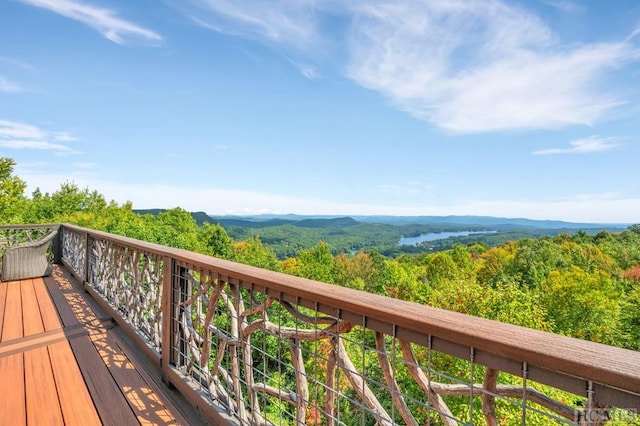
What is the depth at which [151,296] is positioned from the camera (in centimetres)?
292

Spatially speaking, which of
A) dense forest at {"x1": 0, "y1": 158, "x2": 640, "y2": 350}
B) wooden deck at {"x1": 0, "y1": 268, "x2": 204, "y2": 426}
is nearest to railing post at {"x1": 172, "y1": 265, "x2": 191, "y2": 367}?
wooden deck at {"x1": 0, "y1": 268, "x2": 204, "y2": 426}

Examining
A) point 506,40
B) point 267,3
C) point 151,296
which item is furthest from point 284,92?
point 151,296

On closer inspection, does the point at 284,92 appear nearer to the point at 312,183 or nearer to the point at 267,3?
the point at 267,3

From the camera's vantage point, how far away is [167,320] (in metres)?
2.42

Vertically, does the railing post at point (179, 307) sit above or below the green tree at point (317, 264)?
above

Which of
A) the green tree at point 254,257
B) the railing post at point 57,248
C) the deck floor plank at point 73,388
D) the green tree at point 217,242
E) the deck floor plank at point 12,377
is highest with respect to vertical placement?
the railing post at point 57,248

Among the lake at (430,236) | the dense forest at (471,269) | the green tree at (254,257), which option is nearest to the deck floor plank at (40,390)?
the dense forest at (471,269)

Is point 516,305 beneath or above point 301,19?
beneath

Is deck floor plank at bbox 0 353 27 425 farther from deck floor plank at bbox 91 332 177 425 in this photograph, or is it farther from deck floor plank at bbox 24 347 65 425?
deck floor plank at bbox 91 332 177 425

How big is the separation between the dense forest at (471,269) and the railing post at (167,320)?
13067 millimetres

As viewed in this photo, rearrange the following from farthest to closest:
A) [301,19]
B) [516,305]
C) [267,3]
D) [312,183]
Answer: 1. [312,183]
2. [516,305]
3. [301,19]
4. [267,3]

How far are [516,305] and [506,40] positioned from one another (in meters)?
10.9

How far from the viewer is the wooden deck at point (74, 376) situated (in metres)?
1.98

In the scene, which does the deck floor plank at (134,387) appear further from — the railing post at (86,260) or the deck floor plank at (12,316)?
the railing post at (86,260)
